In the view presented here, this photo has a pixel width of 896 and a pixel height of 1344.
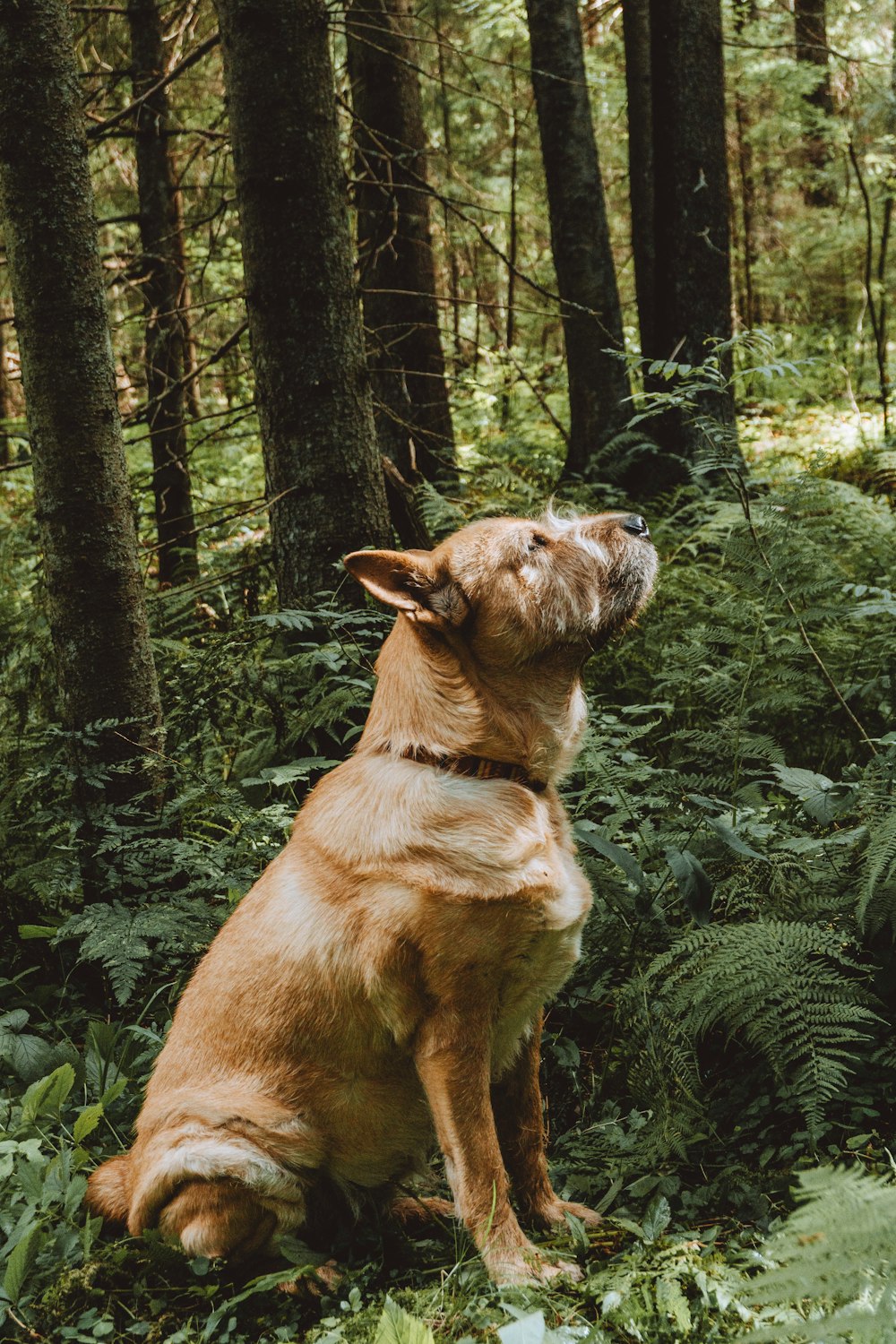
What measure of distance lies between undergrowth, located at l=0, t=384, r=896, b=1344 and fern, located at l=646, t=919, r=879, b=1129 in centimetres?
1

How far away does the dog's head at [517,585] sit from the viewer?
2.94 m

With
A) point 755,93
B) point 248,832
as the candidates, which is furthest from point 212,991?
point 755,93

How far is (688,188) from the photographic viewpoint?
8.16 m

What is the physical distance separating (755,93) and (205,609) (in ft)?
42.0

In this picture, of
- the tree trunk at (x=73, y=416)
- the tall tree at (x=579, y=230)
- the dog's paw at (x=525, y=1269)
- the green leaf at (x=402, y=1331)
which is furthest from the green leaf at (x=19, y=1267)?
the tall tree at (x=579, y=230)

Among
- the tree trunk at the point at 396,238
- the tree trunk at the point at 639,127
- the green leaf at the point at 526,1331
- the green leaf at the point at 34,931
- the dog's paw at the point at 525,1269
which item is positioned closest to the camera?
the green leaf at the point at 526,1331

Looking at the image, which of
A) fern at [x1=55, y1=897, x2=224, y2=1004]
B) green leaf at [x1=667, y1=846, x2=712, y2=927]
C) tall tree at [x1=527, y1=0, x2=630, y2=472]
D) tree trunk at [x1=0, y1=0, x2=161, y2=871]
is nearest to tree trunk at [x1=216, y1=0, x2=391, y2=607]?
tree trunk at [x1=0, y1=0, x2=161, y2=871]

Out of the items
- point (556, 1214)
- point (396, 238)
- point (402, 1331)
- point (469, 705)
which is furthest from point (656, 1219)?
point (396, 238)

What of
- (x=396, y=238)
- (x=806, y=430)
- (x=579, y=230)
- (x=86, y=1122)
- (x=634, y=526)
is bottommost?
(x=86, y=1122)

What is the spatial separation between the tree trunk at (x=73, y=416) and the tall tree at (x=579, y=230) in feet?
17.9

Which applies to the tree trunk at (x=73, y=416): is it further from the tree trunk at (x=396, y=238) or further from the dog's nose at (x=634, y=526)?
the tree trunk at (x=396, y=238)

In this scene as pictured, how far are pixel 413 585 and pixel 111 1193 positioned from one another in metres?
1.94

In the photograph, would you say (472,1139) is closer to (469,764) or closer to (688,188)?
(469,764)

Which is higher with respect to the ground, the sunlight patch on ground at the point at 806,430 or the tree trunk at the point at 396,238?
the tree trunk at the point at 396,238
